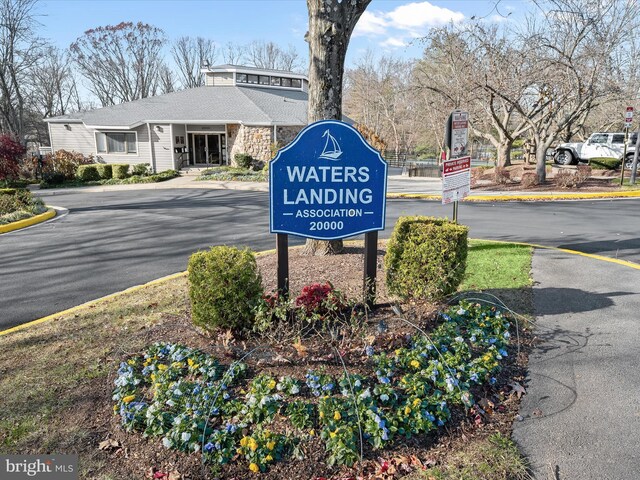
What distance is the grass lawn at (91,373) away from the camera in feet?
9.73

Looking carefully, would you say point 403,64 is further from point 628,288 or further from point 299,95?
point 628,288

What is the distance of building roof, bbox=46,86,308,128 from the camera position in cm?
2605

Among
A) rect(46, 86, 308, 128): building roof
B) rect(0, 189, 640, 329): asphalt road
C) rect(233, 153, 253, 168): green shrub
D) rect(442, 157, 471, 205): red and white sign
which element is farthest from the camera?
rect(46, 86, 308, 128): building roof

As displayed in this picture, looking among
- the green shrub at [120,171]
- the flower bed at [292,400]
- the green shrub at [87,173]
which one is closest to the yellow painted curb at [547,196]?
the flower bed at [292,400]

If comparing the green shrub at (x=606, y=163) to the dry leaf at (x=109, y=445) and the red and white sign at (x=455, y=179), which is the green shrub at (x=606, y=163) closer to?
the red and white sign at (x=455, y=179)

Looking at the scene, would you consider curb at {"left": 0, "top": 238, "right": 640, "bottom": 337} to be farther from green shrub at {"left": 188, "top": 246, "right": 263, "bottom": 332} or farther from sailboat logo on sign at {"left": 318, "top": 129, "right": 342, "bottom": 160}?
sailboat logo on sign at {"left": 318, "top": 129, "right": 342, "bottom": 160}

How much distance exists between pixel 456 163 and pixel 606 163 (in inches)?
852

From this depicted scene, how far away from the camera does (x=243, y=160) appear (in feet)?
82.4

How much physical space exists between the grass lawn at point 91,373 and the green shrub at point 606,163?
20.8 m

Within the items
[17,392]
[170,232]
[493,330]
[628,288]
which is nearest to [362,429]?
[493,330]

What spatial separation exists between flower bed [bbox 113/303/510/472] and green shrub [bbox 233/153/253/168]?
71.4 feet

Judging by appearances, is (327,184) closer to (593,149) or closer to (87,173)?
(87,173)

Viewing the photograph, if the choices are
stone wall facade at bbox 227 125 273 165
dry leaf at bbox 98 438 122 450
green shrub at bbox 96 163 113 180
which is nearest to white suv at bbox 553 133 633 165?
stone wall facade at bbox 227 125 273 165

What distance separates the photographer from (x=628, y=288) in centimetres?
612
